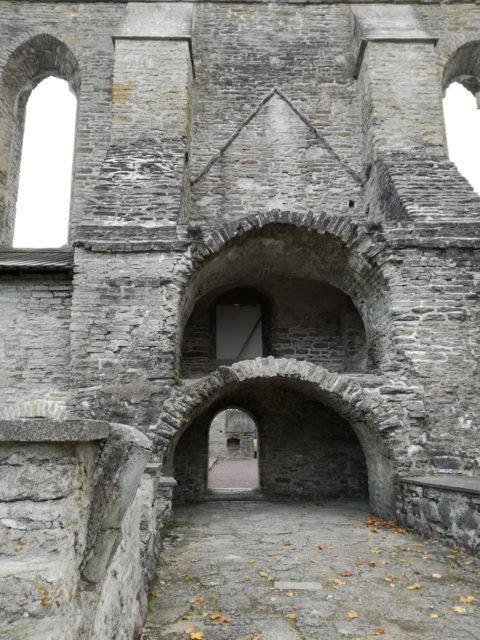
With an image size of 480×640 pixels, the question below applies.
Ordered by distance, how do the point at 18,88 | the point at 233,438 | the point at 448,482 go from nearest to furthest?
1. the point at 448,482
2. the point at 18,88
3. the point at 233,438

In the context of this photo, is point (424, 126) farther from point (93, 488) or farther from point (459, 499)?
point (93, 488)

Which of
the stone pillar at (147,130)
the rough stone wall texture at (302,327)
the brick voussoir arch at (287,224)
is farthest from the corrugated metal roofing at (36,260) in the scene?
the rough stone wall texture at (302,327)

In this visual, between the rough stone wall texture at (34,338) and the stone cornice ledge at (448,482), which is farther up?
the rough stone wall texture at (34,338)

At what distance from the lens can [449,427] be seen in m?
6.61

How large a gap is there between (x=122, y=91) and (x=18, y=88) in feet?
11.5

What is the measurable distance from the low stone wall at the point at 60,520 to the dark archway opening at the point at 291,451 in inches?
310

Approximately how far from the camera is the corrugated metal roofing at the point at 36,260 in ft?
24.1

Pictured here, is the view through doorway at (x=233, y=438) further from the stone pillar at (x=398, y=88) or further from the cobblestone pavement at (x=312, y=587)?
the cobblestone pavement at (x=312, y=587)

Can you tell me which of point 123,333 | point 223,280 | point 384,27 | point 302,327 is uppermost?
point 384,27

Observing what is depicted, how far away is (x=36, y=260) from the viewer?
7.87 meters

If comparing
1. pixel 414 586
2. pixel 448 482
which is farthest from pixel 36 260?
pixel 414 586

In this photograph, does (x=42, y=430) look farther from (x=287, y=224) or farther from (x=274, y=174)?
(x=274, y=174)

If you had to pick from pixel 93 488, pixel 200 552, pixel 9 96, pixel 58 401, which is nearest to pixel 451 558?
pixel 200 552

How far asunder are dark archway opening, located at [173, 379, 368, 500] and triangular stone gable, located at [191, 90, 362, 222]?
3725 mm
